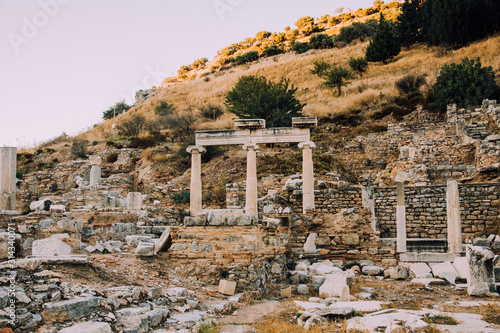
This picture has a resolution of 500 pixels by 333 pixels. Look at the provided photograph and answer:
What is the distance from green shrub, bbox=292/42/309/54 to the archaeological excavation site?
36863 millimetres

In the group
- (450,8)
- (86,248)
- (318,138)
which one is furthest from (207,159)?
(450,8)

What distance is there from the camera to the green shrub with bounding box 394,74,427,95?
30438mm

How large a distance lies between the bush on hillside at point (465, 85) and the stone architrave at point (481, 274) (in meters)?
19.7

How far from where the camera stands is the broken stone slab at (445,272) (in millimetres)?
9000

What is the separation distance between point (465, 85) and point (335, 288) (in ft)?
73.5

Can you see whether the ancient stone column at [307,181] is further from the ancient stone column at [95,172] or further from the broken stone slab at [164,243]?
the ancient stone column at [95,172]

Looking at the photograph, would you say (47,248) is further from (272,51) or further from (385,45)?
(272,51)

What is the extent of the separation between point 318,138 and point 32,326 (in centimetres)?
2442

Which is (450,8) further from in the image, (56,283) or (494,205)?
(56,283)

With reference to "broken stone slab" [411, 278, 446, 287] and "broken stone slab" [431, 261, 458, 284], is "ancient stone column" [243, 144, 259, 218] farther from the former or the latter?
"broken stone slab" [411, 278, 446, 287]

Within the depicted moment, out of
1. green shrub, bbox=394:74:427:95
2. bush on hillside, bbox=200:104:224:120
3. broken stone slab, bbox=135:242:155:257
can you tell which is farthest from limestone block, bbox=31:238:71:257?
bush on hillside, bbox=200:104:224:120

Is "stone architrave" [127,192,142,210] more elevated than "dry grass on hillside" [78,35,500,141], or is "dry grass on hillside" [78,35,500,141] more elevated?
"dry grass on hillside" [78,35,500,141]

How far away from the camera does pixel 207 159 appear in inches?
1083

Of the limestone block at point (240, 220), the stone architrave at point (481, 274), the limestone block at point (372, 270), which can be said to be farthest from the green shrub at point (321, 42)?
the limestone block at point (240, 220)
